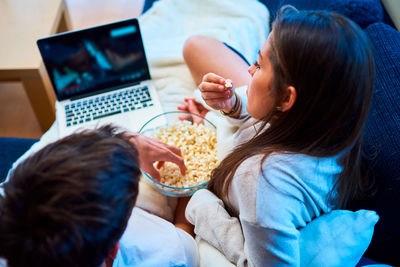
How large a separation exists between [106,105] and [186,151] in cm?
40

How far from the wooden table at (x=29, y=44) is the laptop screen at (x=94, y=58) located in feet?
0.68

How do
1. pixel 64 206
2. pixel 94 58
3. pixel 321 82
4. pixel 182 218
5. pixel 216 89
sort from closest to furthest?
pixel 64 206
pixel 321 82
pixel 216 89
pixel 182 218
pixel 94 58

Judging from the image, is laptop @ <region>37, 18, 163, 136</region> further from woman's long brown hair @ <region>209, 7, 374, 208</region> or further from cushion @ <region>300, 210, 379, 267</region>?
cushion @ <region>300, 210, 379, 267</region>

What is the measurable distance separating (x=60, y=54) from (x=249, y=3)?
0.88 metres

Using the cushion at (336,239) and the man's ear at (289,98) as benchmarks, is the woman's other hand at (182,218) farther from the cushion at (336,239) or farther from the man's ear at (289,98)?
the man's ear at (289,98)

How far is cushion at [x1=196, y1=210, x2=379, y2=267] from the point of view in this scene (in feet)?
2.31

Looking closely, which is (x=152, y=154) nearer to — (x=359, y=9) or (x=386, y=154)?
(x=386, y=154)

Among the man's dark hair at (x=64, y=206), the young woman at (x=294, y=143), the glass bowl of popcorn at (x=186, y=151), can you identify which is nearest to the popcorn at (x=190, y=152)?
the glass bowl of popcorn at (x=186, y=151)

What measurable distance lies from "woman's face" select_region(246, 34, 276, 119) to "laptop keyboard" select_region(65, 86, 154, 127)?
52cm

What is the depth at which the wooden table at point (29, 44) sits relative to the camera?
125 cm

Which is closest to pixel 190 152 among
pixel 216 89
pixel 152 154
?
pixel 152 154

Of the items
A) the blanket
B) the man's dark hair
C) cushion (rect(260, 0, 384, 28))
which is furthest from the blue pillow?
the man's dark hair

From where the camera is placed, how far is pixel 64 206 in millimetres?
435

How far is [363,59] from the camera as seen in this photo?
0.61 m
